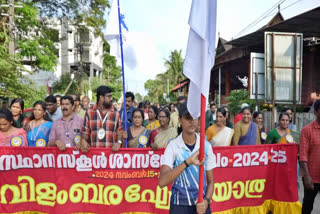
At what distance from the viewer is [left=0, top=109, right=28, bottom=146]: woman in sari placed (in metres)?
4.32

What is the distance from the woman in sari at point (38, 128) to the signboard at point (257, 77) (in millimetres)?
5477

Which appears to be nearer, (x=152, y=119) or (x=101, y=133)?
(x=101, y=133)

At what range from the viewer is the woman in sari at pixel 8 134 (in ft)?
14.2

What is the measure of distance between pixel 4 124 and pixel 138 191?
6.77 feet

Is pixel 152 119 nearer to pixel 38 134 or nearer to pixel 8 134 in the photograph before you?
pixel 38 134

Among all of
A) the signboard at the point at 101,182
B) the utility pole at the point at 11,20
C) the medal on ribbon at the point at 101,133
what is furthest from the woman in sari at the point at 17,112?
the utility pole at the point at 11,20

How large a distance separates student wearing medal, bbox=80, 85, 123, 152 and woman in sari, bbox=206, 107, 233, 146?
158 cm

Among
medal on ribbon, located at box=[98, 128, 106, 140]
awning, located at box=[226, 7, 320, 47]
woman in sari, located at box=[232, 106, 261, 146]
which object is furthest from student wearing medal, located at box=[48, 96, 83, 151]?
awning, located at box=[226, 7, 320, 47]

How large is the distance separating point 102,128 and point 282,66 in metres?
5.35

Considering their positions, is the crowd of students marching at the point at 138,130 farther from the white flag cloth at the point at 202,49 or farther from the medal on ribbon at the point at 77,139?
the white flag cloth at the point at 202,49

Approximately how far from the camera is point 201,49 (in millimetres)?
2350

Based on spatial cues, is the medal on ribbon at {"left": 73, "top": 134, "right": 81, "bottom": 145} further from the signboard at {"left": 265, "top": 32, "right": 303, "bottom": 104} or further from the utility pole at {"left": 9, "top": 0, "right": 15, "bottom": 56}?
the utility pole at {"left": 9, "top": 0, "right": 15, "bottom": 56}

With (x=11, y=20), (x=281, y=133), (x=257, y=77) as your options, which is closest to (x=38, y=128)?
(x=281, y=133)

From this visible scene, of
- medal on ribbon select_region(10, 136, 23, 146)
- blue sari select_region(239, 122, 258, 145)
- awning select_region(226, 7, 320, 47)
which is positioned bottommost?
blue sari select_region(239, 122, 258, 145)
